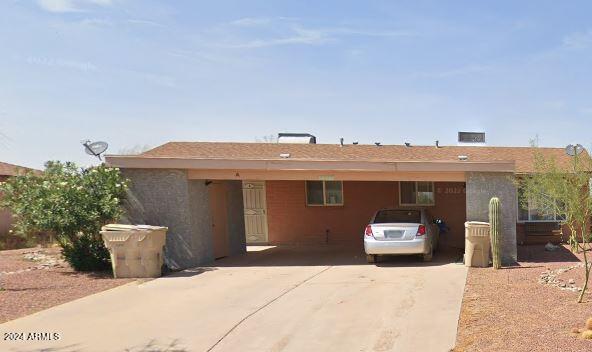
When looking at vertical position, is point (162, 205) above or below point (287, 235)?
above

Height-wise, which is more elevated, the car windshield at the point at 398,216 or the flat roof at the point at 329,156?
the flat roof at the point at 329,156

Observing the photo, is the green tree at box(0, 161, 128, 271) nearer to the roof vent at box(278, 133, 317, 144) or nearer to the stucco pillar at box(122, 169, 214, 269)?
the stucco pillar at box(122, 169, 214, 269)

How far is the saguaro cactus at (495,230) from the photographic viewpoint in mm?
11168

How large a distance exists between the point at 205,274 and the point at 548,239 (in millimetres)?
10774

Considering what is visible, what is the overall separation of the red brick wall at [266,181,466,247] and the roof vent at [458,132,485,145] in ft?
13.7

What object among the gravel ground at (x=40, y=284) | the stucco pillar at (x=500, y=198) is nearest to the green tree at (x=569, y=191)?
the stucco pillar at (x=500, y=198)

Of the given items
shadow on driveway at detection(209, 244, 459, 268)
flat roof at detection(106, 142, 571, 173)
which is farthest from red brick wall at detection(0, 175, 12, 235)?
shadow on driveway at detection(209, 244, 459, 268)

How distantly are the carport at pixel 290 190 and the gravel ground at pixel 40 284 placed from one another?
197 centimetres

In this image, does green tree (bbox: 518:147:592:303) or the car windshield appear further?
the car windshield

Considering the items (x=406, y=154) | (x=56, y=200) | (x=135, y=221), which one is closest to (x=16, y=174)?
(x=56, y=200)

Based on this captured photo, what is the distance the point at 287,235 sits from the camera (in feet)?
59.0

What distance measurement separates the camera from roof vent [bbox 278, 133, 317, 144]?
71.1 feet

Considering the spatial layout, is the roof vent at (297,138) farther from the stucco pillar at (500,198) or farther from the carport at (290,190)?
the stucco pillar at (500,198)

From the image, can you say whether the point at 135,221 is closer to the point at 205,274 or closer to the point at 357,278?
the point at 205,274
